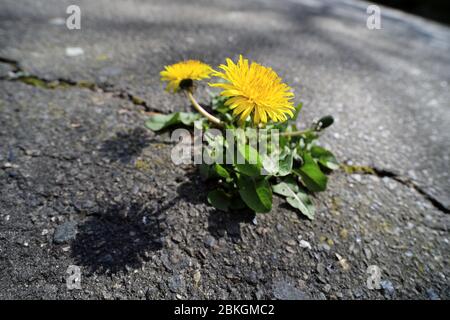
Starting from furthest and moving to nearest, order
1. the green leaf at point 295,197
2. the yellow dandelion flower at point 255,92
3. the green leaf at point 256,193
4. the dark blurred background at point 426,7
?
1. the dark blurred background at point 426,7
2. the green leaf at point 295,197
3. the green leaf at point 256,193
4. the yellow dandelion flower at point 255,92

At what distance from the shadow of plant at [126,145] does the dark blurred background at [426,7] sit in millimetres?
10399

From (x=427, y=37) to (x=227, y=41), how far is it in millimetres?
3150

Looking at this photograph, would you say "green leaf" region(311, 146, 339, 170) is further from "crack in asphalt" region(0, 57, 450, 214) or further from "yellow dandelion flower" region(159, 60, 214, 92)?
"yellow dandelion flower" region(159, 60, 214, 92)

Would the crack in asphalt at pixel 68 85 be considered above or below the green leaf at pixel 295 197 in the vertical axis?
above

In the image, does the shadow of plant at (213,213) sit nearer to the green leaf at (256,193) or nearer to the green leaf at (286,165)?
the green leaf at (256,193)

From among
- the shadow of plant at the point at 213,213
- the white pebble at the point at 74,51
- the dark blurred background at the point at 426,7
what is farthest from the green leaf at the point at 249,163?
the dark blurred background at the point at 426,7

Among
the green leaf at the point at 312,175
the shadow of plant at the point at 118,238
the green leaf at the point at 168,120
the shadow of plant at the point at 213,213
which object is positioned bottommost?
the shadow of plant at the point at 118,238

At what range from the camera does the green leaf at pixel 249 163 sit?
1.11 metres

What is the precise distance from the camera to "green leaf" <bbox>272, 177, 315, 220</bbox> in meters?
1.27

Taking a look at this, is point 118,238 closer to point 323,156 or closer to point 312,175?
point 312,175

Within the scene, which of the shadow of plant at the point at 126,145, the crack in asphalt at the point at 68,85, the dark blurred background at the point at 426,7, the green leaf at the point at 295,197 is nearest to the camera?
the green leaf at the point at 295,197

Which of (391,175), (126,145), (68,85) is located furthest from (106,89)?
(391,175)

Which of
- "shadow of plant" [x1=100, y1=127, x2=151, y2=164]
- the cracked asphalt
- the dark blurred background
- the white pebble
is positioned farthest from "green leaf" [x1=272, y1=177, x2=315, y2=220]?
the dark blurred background
